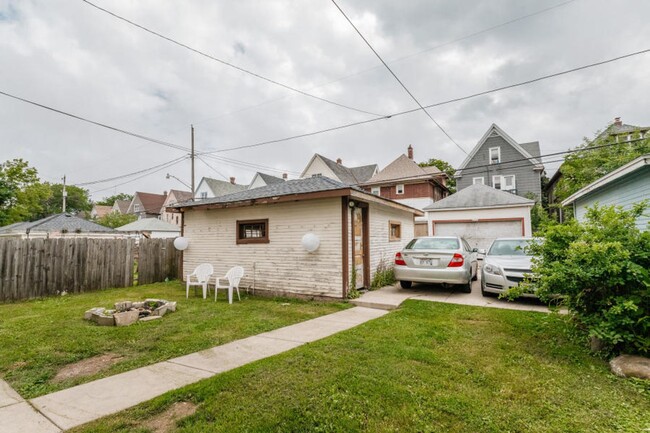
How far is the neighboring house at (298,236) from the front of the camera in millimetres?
7328

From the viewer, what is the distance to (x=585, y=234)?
393cm

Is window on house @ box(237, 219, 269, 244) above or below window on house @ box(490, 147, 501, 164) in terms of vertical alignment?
below

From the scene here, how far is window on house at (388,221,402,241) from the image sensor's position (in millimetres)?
10125

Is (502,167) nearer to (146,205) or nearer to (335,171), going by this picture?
(335,171)

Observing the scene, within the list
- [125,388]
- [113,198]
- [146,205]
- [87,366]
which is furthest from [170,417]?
[113,198]

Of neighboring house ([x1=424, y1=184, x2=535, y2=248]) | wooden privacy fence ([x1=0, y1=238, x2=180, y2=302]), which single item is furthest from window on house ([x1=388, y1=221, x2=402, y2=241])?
wooden privacy fence ([x1=0, y1=238, x2=180, y2=302])

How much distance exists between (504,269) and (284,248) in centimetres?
533

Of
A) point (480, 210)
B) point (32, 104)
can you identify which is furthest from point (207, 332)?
point (480, 210)

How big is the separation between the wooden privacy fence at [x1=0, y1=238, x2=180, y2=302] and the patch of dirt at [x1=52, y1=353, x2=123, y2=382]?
21.3ft

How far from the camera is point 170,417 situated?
2.49m

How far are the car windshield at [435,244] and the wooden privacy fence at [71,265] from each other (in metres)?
9.31

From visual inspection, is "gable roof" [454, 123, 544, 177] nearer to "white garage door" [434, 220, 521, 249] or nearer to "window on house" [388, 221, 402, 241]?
"white garage door" [434, 220, 521, 249]

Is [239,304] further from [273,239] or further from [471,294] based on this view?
[471,294]

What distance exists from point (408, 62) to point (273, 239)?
6.69 m
